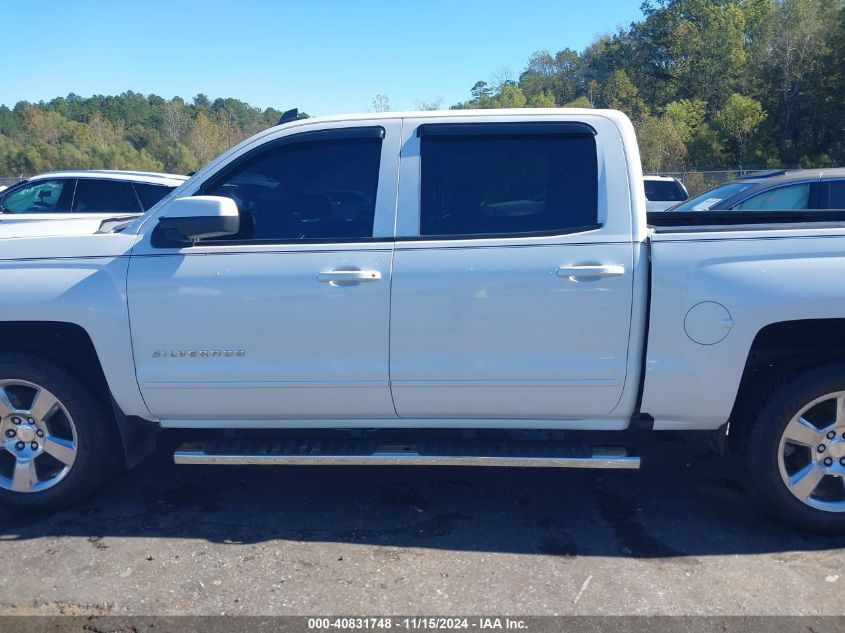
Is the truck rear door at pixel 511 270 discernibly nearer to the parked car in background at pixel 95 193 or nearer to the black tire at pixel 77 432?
the black tire at pixel 77 432

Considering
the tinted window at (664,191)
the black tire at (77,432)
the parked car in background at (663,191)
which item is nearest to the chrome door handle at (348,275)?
the black tire at (77,432)

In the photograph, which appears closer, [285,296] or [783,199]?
[285,296]

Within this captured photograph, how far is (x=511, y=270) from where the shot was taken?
11.2 feet

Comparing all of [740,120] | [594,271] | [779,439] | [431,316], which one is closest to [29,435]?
[431,316]

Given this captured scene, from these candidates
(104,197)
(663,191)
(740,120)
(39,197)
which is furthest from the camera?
(740,120)

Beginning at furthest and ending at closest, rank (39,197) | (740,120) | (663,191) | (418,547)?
(740,120) → (663,191) → (39,197) → (418,547)

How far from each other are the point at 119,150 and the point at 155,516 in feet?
177

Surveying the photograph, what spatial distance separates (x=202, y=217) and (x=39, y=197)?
7.92m

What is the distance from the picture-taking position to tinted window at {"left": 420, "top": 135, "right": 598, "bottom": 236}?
3580 mm

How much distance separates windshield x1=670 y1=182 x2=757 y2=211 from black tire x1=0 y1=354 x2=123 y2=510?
7.33 metres

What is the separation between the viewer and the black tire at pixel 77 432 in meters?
3.69

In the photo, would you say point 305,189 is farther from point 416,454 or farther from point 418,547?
point 418,547

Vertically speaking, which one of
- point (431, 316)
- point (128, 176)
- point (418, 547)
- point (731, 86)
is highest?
point (731, 86)

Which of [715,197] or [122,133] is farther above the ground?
[122,133]
